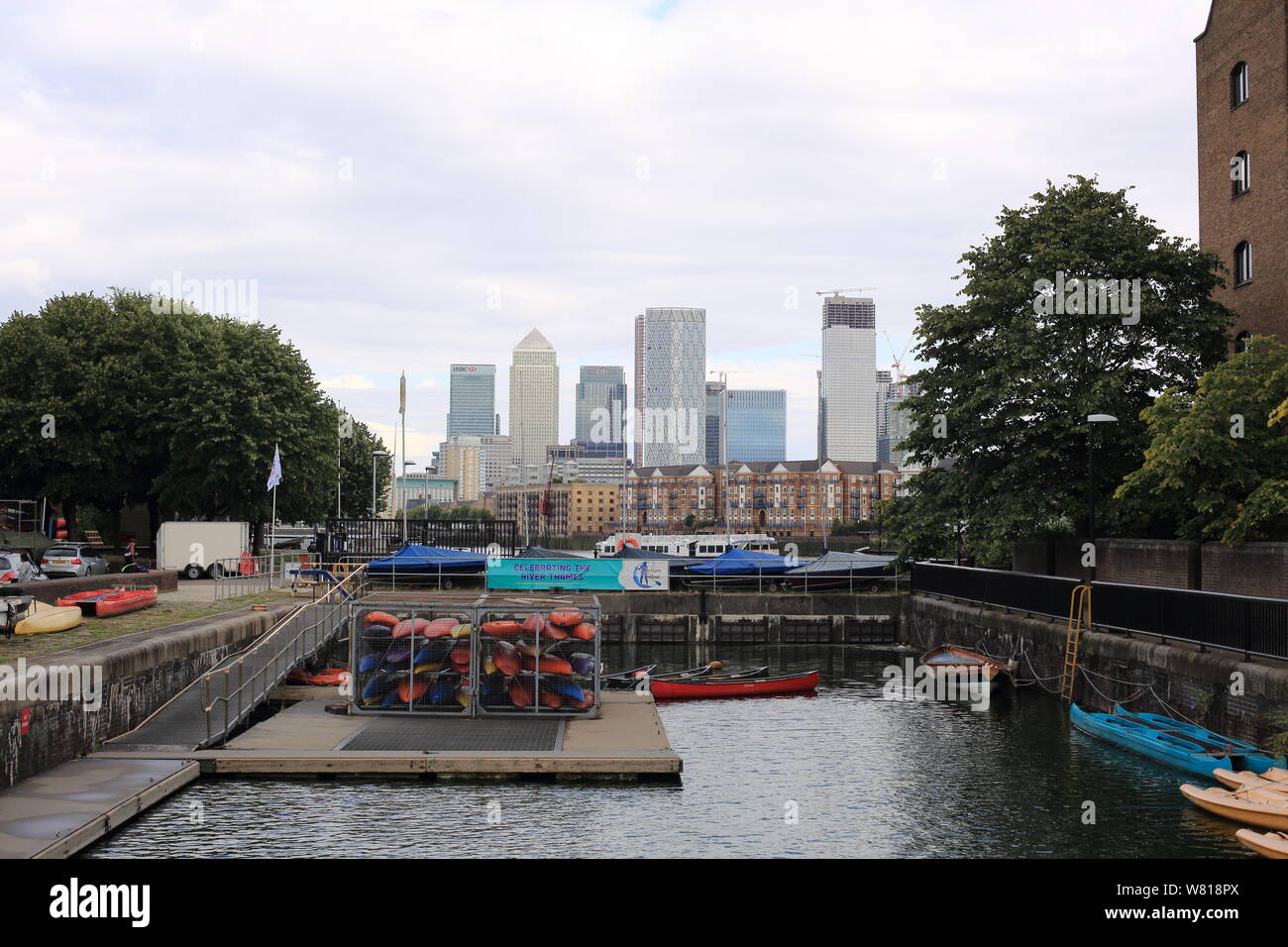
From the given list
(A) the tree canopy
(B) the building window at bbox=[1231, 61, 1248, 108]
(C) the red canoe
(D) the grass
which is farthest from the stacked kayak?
(B) the building window at bbox=[1231, 61, 1248, 108]

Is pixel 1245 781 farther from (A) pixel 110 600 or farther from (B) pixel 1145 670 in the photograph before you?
(A) pixel 110 600

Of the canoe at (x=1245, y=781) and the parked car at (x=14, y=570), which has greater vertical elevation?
the parked car at (x=14, y=570)

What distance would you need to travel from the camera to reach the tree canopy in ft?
197

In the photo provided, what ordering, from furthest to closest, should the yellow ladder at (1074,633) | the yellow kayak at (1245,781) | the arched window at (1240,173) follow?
the arched window at (1240,173) → the yellow ladder at (1074,633) → the yellow kayak at (1245,781)

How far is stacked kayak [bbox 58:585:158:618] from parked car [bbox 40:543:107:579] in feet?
43.8

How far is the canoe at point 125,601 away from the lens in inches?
1316

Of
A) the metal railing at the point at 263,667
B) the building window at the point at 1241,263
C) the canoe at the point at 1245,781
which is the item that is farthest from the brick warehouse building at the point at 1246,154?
the metal railing at the point at 263,667

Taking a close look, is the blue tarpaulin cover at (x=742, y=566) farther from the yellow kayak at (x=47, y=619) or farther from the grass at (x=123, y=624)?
the yellow kayak at (x=47, y=619)

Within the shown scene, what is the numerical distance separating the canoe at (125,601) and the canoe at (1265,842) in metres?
30.0

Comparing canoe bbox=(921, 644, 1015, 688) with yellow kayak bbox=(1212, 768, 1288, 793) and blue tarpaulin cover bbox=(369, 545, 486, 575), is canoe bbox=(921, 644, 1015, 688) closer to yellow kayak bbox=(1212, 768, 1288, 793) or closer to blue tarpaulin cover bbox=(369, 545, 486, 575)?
yellow kayak bbox=(1212, 768, 1288, 793)

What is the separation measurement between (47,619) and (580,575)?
33.0 m

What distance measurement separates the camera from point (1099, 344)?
45.5 metres

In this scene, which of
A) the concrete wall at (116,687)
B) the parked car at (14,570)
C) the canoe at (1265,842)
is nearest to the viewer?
the canoe at (1265,842)

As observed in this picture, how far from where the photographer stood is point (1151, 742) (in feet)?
85.6
